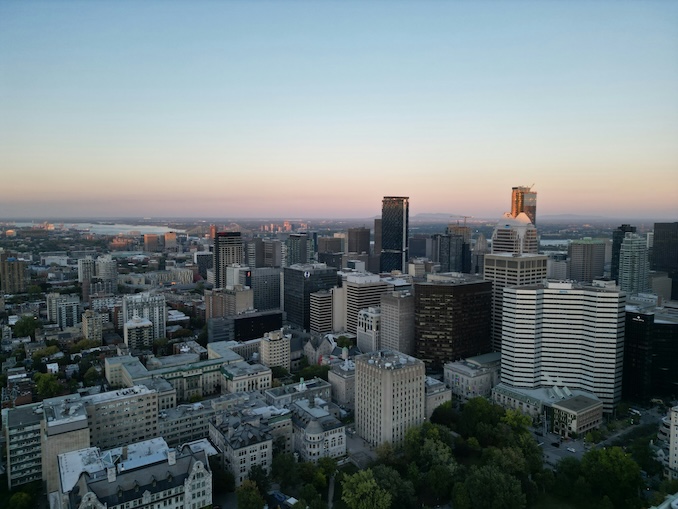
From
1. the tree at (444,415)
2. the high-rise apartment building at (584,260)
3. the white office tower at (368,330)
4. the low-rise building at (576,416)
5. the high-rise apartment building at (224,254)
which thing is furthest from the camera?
the high-rise apartment building at (584,260)

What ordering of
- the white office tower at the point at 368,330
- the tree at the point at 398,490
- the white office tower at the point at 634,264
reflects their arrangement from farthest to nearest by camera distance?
the white office tower at the point at 634,264 < the white office tower at the point at 368,330 < the tree at the point at 398,490

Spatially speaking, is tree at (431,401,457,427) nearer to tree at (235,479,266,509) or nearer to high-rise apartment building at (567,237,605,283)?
tree at (235,479,266,509)

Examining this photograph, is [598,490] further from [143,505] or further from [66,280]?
[66,280]

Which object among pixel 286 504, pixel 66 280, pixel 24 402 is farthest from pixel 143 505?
pixel 66 280

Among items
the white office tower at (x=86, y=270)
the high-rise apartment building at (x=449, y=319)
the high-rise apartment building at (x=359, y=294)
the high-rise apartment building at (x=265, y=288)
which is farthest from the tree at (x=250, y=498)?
the white office tower at (x=86, y=270)

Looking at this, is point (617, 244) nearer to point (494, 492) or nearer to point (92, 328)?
point (494, 492)

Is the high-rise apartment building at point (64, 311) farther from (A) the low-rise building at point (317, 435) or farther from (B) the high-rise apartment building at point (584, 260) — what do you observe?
(B) the high-rise apartment building at point (584, 260)
